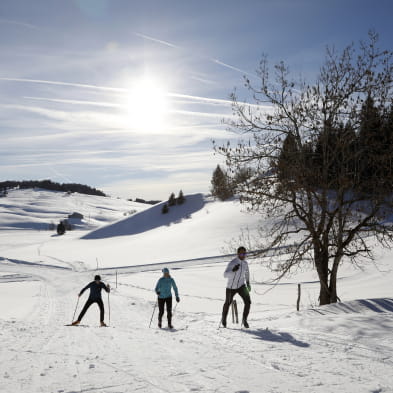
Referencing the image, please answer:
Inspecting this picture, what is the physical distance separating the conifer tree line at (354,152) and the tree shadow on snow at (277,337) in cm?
477

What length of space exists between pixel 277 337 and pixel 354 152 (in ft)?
23.7

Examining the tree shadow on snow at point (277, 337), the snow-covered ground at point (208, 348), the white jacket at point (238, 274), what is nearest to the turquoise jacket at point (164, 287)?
the snow-covered ground at point (208, 348)

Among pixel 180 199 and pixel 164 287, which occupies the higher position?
pixel 180 199

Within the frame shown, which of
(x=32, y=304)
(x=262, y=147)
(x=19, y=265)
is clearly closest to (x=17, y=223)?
(x=19, y=265)

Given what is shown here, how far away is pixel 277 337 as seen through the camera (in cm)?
762

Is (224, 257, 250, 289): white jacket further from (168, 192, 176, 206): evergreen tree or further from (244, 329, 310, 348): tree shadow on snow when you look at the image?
(168, 192, 176, 206): evergreen tree

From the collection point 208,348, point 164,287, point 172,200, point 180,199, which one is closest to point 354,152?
point 164,287

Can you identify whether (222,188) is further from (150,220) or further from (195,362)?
(150,220)

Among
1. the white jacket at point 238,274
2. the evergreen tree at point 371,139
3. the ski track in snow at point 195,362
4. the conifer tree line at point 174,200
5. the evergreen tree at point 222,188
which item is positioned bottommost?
the ski track in snow at point 195,362

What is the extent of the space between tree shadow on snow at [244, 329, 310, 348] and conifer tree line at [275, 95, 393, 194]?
15.6 feet

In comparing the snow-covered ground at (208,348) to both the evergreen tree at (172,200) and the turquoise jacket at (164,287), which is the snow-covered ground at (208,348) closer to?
the turquoise jacket at (164,287)

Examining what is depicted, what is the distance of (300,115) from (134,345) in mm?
8558

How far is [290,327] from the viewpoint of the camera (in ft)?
29.6

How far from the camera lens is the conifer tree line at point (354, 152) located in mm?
10953
